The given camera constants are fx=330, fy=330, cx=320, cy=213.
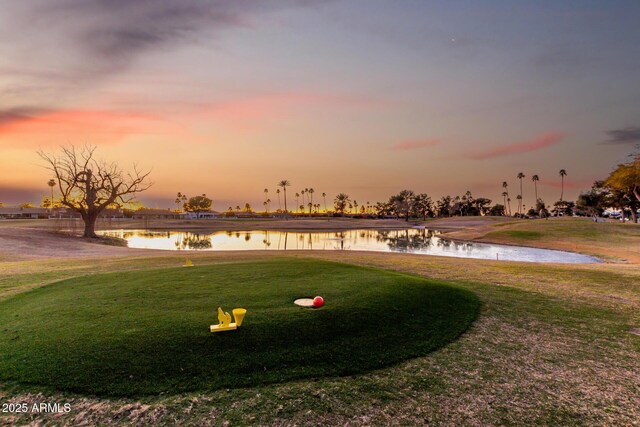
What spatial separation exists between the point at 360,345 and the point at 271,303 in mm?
2777

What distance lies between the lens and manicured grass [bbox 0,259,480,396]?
5.71 meters

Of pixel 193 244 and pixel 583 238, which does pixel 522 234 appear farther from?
pixel 193 244

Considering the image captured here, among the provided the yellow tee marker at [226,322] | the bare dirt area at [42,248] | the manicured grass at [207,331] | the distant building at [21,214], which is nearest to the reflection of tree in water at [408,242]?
the bare dirt area at [42,248]

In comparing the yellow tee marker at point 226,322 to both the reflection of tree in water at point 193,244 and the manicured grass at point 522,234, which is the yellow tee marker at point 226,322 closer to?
the reflection of tree in water at point 193,244

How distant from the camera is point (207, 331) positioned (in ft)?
22.9

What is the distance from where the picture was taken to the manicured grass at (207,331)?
18.7 ft

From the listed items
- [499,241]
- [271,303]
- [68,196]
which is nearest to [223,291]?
[271,303]

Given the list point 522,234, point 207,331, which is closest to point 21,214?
point 522,234

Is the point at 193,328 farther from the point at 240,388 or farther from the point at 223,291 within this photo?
the point at 223,291

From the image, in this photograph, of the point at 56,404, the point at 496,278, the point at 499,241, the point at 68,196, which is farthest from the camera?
the point at 499,241

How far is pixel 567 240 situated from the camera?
44438 mm

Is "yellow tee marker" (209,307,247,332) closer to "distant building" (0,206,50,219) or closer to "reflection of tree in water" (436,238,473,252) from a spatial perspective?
"reflection of tree in water" (436,238,473,252)

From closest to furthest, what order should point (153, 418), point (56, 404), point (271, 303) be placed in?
1. point (153, 418)
2. point (56, 404)
3. point (271, 303)

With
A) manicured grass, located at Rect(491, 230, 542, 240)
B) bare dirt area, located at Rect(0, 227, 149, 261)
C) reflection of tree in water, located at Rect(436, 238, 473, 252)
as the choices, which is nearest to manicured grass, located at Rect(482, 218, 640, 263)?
manicured grass, located at Rect(491, 230, 542, 240)
